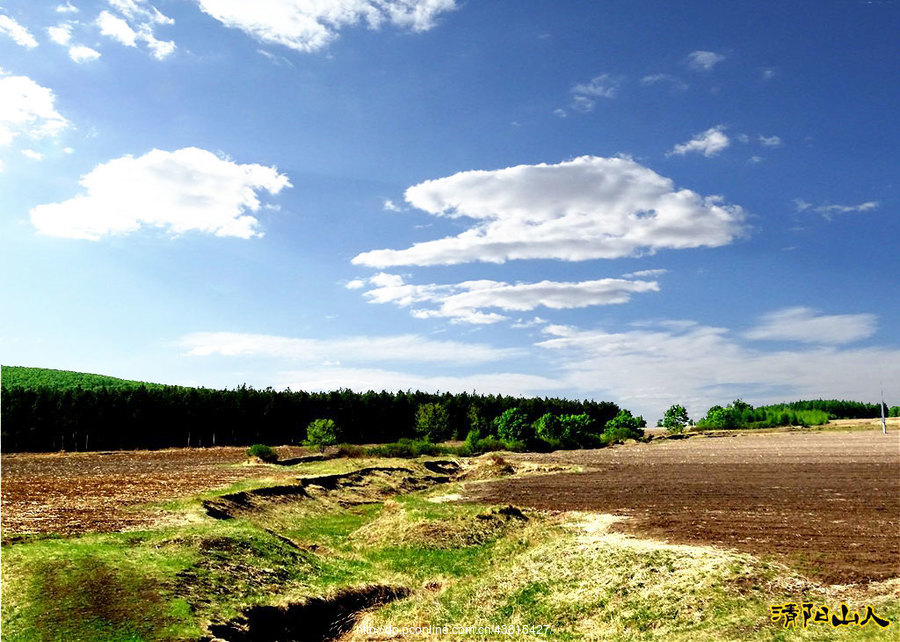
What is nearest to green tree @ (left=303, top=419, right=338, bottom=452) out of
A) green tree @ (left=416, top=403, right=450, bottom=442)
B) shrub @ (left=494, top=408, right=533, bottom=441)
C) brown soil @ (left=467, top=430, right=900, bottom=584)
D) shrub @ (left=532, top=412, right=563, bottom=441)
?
shrub @ (left=494, top=408, right=533, bottom=441)

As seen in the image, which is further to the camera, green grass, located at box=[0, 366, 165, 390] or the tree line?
green grass, located at box=[0, 366, 165, 390]

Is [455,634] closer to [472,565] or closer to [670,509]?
[472,565]

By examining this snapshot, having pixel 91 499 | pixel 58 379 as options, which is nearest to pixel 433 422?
pixel 91 499

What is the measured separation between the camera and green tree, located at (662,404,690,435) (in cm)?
11625

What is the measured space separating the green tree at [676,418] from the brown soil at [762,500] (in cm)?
5290

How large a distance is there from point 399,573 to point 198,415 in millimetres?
88656

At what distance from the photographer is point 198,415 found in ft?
327

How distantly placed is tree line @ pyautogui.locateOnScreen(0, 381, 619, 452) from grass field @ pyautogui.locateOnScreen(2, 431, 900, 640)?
64.7m

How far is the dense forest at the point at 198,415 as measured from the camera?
284 feet

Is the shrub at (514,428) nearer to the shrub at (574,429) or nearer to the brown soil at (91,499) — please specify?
the shrub at (574,429)

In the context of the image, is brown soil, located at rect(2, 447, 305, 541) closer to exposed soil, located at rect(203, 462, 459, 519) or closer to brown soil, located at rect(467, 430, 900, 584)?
exposed soil, located at rect(203, 462, 459, 519)

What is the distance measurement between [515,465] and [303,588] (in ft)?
136

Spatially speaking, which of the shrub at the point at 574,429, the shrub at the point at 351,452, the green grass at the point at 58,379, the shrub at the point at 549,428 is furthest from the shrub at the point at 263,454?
the green grass at the point at 58,379

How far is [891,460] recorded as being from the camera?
2005 inches
